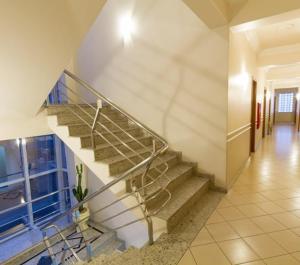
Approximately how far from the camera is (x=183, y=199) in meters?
2.77

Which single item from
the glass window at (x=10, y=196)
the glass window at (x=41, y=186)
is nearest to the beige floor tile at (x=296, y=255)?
the glass window at (x=41, y=186)

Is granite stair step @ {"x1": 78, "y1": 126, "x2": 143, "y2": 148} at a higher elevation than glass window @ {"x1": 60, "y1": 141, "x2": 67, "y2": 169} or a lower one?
higher

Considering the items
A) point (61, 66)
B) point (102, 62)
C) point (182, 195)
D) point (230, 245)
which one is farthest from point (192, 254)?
point (102, 62)

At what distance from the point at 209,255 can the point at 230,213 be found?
0.89 metres

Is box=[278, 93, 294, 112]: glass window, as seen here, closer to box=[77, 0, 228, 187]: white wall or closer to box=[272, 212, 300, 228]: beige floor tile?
box=[77, 0, 228, 187]: white wall

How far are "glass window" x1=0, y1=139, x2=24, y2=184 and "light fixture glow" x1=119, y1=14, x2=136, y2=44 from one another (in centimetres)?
360

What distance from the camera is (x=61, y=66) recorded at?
2.13 m

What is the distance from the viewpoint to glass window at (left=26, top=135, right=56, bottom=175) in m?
5.62

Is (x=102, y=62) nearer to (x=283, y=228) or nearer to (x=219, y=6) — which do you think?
(x=219, y=6)

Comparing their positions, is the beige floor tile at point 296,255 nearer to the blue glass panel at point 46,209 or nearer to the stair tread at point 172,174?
the stair tread at point 172,174

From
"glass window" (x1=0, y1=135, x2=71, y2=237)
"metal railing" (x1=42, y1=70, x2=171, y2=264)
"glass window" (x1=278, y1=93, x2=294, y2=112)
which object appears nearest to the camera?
"metal railing" (x1=42, y1=70, x2=171, y2=264)

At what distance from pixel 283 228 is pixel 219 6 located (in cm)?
284

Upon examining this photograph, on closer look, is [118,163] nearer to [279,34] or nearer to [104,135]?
[104,135]

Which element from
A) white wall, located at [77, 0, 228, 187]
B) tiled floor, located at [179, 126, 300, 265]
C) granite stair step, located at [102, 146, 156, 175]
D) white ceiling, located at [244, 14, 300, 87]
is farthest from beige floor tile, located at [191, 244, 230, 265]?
white ceiling, located at [244, 14, 300, 87]
